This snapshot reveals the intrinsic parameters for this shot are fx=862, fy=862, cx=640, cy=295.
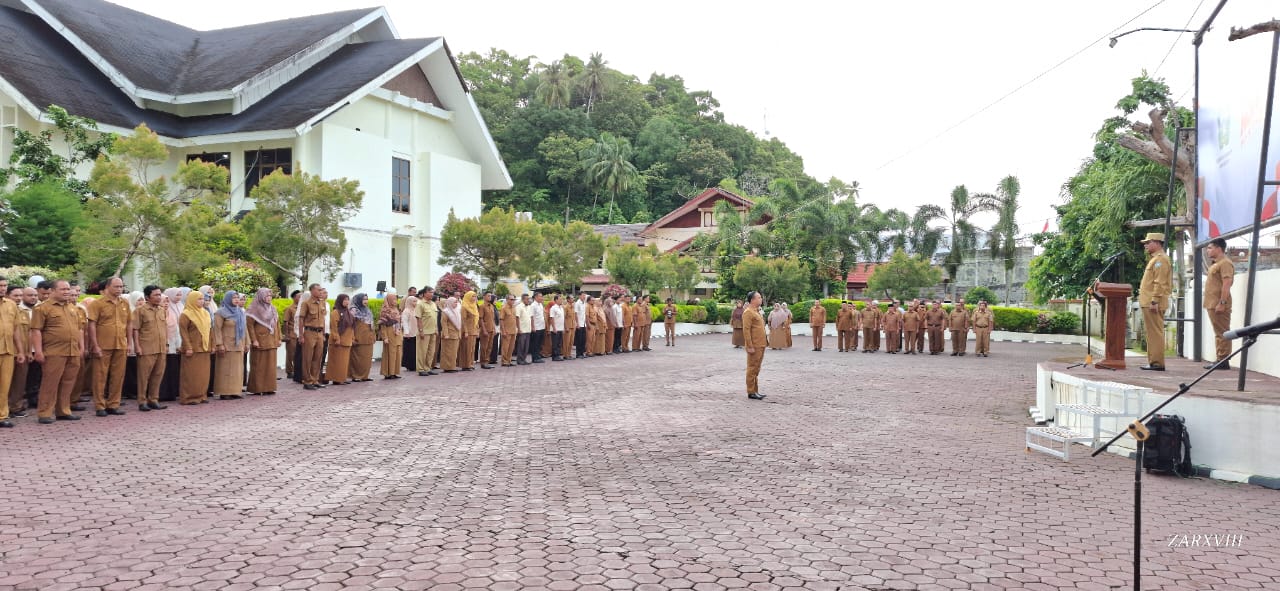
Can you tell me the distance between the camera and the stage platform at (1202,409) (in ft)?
22.9

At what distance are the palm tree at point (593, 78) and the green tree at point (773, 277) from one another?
108 ft

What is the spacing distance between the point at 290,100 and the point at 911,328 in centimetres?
1904

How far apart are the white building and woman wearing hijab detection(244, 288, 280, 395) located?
10259 millimetres

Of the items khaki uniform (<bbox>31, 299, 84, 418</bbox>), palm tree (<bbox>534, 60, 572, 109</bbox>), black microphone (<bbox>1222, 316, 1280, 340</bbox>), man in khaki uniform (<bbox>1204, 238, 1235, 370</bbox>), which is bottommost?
khaki uniform (<bbox>31, 299, 84, 418</bbox>)

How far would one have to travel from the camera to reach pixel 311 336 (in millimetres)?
13031

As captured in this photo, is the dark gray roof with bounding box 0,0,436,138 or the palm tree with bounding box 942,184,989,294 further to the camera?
the palm tree with bounding box 942,184,989,294

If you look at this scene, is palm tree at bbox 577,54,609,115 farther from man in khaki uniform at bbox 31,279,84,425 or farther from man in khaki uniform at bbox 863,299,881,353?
man in khaki uniform at bbox 31,279,84,425

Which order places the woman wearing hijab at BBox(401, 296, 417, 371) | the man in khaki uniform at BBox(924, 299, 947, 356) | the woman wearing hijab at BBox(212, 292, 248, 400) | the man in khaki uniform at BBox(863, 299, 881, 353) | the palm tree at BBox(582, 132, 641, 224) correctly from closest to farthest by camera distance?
the woman wearing hijab at BBox(212, 292, 248, 400) < the woman wearing hijab at BBox(401, 296, 417, 371) < the man in khaki uniform at BBox(924, 299, 947, 356) < the man in khaki uniform at BBox(863, 299, 881, 353) < the palm tree at BBox(582, 132, 641, 224)

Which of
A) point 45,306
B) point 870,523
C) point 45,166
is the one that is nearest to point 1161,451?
point 870,523

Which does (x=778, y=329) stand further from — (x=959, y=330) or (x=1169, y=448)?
(x=1169, y=448)

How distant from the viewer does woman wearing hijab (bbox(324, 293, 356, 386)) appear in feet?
44.4

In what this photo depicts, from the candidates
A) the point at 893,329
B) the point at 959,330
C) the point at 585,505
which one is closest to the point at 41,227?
the point at 585,505

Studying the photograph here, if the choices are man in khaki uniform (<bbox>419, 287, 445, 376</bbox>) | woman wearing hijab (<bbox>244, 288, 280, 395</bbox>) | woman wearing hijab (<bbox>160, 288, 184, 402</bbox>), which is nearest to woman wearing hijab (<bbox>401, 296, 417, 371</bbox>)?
man in khaki uniform (<bbox>419, 287, 445, 376</bbox>)

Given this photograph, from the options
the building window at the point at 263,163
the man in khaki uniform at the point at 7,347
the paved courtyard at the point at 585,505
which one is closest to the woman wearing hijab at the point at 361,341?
the paved courtyard at the point at 585,505
